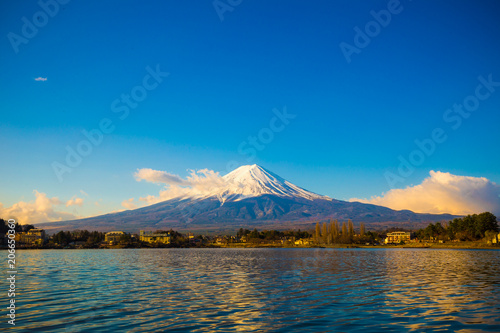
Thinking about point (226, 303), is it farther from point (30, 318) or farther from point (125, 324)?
point (30, 318)

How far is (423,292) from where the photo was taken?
3048 centimetres

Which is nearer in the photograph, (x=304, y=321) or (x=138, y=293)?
(x=304, y=321)

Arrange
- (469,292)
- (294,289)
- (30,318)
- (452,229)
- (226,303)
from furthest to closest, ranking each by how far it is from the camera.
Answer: (452,229) < (294,289) < (469,292) < (226,303) < (30,318)

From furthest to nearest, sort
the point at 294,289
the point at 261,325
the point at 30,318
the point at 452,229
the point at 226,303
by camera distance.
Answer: the point at 452,229
the point at 294,289
the point at 226,303
the point at 30,318
the point at 261,325

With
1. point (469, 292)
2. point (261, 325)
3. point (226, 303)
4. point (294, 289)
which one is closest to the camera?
point (261, 325)

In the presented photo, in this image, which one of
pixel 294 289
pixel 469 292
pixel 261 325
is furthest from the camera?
pixel 294 289

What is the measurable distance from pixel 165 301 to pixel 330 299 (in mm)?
11397

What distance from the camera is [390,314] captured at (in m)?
21.8

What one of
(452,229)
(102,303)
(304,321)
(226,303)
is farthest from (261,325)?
(452,229)

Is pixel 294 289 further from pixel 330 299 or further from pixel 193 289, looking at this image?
pixel 193 289

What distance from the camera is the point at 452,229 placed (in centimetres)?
19688

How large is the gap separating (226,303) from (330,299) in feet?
24.0

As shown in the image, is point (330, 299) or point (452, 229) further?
point (452, 229)

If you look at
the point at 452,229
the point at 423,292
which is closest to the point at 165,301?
the point at 423,292
